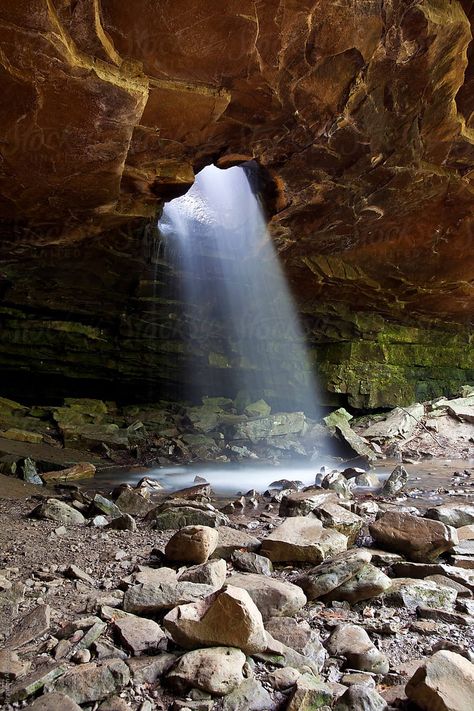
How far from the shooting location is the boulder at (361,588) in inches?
108

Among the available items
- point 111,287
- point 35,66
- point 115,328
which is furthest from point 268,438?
point 35,66

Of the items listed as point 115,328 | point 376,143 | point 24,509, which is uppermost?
point 376,143

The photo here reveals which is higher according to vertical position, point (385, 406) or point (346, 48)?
point (346, 48)

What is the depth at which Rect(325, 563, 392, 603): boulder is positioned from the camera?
2.74m

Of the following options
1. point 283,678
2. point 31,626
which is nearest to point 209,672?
point 283,678

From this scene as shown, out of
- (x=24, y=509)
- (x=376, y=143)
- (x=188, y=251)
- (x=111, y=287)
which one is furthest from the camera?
(x=111, y=287)

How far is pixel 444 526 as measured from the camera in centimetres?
342

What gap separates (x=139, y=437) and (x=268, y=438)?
3.72 m

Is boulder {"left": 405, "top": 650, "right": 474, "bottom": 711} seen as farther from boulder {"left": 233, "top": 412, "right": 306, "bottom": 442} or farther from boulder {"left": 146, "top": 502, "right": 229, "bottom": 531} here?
boulder {"left": 233, "top": 412, "right": 306, "bottom": 442}

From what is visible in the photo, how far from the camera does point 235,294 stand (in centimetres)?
1184

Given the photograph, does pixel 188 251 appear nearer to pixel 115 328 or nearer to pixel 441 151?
pixel 115 328

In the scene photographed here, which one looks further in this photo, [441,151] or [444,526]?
[441,151]

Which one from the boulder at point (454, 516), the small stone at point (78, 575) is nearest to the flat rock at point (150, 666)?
the small stone at point (78, 575)

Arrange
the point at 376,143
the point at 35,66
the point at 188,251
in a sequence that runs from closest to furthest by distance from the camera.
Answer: the point at 35,66 < the point at 376,143 < the point at 188,251
